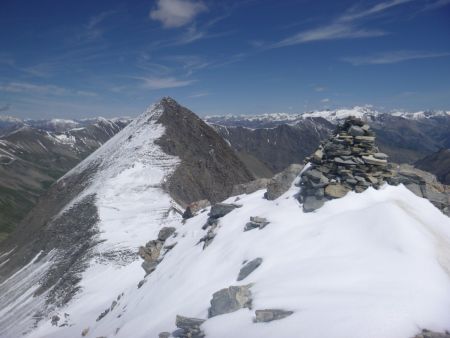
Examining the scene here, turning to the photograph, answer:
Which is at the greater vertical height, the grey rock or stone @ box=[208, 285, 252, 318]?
the grey rock

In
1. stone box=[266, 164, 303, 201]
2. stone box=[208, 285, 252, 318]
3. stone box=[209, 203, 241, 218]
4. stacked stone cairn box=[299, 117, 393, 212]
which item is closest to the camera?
stone box=[208, 285, 252, 318]

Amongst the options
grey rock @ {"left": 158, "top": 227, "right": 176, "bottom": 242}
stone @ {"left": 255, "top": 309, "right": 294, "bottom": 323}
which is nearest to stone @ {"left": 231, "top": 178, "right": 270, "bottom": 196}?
grey rock @ {"left": 158, "top": 227, "right": 176, "bottom": 242}

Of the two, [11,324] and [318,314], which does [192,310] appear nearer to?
[318,314]

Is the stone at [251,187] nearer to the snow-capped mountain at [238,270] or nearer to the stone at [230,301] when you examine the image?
the snow-capped mountain at [238,270]

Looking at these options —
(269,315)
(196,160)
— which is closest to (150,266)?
(269,315)

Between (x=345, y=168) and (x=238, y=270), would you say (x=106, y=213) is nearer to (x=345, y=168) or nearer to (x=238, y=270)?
(x=238, y=270)

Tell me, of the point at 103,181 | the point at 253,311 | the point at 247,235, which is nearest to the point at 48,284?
the point at 103,181

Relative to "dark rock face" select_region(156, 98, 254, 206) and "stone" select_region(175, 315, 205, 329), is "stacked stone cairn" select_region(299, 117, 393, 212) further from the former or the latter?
"dark rock face" select_region(156, 98, 254, 206)
